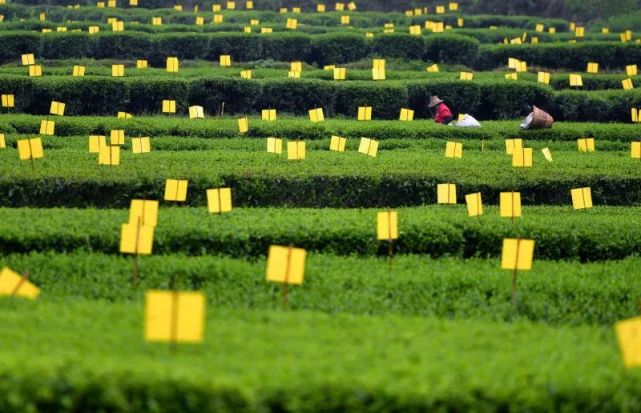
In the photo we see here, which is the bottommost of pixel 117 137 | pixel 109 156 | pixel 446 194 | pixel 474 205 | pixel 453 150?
pixel 453 150

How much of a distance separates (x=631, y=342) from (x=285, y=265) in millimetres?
3742

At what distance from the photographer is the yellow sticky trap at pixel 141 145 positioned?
21734mm

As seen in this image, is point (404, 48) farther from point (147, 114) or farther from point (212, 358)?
point (212, 358)

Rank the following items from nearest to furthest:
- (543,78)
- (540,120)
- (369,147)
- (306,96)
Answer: (369,147) → (540,120) → (306,96) → (543,78)

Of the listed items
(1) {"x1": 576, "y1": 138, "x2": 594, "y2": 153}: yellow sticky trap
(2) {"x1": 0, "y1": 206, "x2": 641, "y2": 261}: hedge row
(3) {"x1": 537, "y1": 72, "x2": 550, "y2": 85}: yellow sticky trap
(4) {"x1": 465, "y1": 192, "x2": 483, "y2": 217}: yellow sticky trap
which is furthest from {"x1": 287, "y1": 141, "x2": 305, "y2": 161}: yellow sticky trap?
(3) {"x1": 537, "y1": 72, "x2": 550, "y2": 85}: yellow sticky trap

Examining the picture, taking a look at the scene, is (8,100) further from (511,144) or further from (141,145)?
(511,144)

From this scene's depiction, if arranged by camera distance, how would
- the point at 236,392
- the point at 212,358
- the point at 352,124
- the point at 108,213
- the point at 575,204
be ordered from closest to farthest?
1. the point at 236,392
2. the point at 212,358
3. the point at 108,213
4. the point at 575,204
5. the point at 352,124

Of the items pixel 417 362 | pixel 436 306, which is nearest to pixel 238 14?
pixel 436 306

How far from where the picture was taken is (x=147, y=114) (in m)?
29.0

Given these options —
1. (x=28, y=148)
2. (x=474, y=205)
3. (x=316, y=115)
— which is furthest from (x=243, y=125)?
(x=474, y=205)

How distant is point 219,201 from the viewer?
54.7 ft

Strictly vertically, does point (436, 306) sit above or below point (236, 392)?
below

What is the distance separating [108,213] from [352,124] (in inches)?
414

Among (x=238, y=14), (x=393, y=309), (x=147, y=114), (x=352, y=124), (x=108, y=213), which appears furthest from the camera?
(x=238, y=14)
